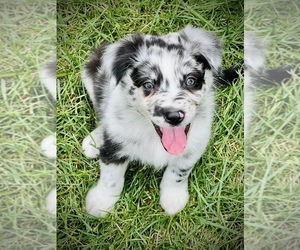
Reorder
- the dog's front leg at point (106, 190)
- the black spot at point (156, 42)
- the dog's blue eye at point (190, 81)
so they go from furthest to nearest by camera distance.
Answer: the dog's front leg at point (106, 190) → the black spot at point (156, 42) → the dog's blue eye at point (190, 81)

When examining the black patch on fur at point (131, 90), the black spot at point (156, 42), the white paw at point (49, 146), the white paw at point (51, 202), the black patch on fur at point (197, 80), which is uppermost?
the black spot at point (156, 42)

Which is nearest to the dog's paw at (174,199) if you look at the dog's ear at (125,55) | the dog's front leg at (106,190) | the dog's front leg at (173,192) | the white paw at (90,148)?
the dog's front leg at (173,192)

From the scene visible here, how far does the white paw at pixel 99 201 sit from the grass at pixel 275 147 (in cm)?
64

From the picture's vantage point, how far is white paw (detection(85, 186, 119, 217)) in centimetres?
261

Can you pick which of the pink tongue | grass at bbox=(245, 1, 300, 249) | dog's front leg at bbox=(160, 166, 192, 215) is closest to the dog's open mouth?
the pink tongue

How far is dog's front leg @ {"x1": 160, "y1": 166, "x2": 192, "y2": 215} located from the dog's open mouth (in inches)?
5.3

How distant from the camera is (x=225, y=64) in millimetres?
2611

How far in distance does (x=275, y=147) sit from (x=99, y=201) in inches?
34.4

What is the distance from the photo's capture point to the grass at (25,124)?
8.62 feet

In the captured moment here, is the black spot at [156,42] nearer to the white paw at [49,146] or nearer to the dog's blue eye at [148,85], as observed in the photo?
the dog's blue eye at [148,85]

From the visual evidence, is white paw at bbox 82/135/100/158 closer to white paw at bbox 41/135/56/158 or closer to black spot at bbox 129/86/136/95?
white paw at bbox 41/135/56/158

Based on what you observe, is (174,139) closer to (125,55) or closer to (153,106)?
(153,106)

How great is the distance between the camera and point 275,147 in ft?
8.69

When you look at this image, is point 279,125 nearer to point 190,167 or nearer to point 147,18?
point 190,167
